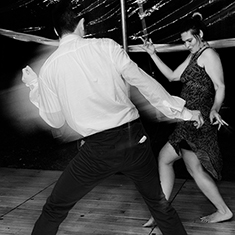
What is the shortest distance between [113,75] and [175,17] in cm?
187

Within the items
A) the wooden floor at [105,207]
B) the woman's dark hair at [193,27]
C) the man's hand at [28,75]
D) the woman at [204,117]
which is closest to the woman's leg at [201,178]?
the woman at [204,117]

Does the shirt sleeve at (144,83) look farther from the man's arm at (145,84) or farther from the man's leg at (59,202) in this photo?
the man's leg at (59,202)

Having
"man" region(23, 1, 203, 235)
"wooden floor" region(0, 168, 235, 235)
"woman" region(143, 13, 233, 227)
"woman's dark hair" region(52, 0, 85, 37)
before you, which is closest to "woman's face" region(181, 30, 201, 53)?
"woman" region(143, 13, 233, 227)

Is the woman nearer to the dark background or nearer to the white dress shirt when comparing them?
the dark background

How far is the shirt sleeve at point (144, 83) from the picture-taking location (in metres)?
2.94

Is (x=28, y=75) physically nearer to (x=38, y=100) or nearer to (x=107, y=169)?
(x=38, y=100)

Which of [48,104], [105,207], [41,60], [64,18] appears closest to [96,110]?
[48,104]

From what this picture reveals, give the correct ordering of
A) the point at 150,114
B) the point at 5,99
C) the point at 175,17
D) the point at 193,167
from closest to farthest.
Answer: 1. the point at 193,167
2. the point at 175,17
3. the point at 150,114
4. the point at 5,99

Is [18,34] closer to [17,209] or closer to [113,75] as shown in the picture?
[17,209]

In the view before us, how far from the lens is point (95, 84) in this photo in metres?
2.97

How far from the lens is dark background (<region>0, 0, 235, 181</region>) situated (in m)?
4.65

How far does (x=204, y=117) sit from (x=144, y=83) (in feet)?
3.80

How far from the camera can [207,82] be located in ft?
12.8

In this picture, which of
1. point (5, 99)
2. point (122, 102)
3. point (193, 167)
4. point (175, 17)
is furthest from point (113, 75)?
point (5, 99)
